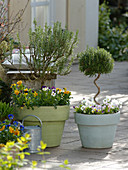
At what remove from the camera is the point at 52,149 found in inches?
198

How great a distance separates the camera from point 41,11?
12.4 metres

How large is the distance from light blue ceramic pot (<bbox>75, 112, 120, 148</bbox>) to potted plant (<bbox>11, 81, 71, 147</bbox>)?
0.70ft

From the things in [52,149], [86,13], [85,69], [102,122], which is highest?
[86,13]

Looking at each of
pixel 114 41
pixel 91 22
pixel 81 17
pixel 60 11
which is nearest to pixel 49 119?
pixel 60 11

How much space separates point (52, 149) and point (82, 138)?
351mm

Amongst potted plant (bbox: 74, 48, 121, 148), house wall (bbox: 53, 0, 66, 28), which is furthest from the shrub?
potted plant (bbox: 74, 48, 121, 148)

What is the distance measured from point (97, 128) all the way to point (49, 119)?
528 millimetres

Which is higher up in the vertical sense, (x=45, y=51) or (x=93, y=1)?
(x=93, y=1)

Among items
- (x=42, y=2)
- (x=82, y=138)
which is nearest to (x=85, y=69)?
(x=82, y=138)

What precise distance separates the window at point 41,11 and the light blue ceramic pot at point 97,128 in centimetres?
724

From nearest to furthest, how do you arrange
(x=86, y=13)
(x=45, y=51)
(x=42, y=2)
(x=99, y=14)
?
(x=45, y=51) < (x=42, y=2) < (x=86, y=13) < (x=99, y=14)

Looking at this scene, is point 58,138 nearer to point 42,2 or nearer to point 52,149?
point 52,149

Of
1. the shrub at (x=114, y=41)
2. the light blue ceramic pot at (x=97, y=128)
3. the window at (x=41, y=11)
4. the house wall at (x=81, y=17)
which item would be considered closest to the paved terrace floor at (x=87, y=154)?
the light blue ceramic pot at (x=97, y=128)

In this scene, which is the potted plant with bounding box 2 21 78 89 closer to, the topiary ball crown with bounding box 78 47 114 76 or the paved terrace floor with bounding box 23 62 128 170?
the topiary ball crown with bounding box 78 47 114 76
